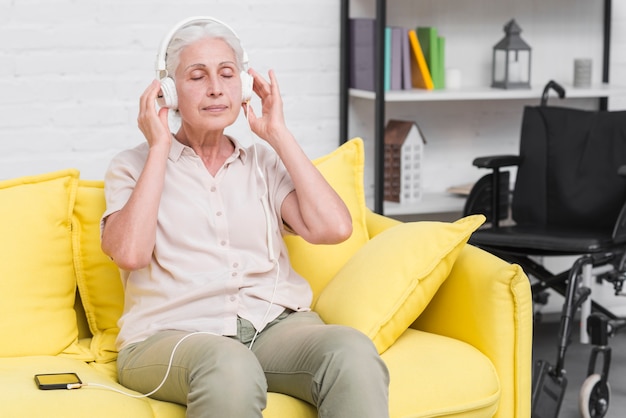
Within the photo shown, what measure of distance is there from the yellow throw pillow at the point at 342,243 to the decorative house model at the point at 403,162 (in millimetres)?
920

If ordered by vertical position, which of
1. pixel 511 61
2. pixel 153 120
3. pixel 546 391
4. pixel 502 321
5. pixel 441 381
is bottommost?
pixel 546 391

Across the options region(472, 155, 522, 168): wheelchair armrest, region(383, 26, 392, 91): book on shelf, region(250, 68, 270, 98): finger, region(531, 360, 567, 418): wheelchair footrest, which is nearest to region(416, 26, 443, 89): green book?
region(383, 26, 392, 91): book on shelf

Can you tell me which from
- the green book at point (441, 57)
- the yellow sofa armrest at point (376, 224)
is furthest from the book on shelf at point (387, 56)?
the yellow sofa armrest at point (376, 224)

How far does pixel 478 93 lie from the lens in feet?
12.3

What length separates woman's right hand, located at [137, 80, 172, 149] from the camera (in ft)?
7.66

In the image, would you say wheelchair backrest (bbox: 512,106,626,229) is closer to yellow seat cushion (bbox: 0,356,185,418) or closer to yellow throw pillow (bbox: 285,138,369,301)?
yellow throw pillow (bbox: 285,138,369,301)

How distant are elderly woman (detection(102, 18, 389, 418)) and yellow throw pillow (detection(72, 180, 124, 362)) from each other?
0.56ft

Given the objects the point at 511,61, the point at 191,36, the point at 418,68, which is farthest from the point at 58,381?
the point at 511,61

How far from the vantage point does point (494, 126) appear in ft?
13.6

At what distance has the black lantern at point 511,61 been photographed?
386 cm

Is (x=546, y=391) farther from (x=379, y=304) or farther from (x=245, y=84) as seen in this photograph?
(x=245, y=84)

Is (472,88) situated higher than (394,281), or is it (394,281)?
(472,88)

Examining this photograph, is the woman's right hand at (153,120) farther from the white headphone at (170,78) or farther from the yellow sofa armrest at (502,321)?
the yellow sofa armrest at (502,321)

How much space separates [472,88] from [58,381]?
2297 millimetres
